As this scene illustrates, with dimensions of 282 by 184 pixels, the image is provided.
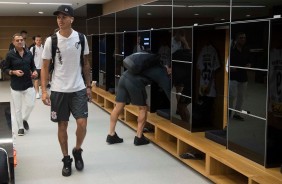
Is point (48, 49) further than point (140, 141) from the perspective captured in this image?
No

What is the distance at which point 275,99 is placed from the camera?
10.4ft

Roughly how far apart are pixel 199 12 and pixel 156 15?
1262 millimetres

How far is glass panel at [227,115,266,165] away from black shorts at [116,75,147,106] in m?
1.53

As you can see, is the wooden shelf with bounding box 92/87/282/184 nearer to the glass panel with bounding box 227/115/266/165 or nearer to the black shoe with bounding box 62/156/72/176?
the glass panel with bounding box 227/115/266/165

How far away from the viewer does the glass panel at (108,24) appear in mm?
7590

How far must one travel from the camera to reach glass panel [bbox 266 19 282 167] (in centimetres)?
310

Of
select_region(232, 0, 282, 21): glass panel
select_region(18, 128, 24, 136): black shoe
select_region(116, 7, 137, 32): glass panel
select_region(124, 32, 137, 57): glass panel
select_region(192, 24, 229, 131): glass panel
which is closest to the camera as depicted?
select_region(232, 0, 282, 21): glass panel

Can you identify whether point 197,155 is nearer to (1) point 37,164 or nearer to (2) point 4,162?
(1) point 37,164

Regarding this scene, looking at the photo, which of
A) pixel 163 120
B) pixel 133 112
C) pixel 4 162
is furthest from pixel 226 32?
pixel 4 162

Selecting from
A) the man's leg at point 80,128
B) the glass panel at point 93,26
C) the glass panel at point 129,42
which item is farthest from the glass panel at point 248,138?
the glass panel at point 93,26

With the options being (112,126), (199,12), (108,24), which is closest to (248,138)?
(199,12)

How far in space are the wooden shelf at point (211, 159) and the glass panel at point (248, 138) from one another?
6cm

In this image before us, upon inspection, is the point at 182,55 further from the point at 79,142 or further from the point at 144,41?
the point at 79,142

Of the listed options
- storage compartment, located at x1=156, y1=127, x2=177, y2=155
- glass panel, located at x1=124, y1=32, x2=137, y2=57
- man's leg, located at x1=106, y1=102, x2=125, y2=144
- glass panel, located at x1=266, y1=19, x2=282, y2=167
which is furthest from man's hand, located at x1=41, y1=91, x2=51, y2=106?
glass panel, located at x1=124, y1=32, x2=137, y2=57
